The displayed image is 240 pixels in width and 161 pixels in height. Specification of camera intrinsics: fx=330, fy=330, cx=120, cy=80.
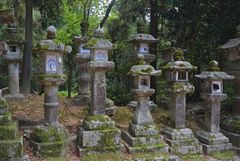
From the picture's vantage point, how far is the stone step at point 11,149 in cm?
766

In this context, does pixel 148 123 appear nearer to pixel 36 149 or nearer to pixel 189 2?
pixel 36 149

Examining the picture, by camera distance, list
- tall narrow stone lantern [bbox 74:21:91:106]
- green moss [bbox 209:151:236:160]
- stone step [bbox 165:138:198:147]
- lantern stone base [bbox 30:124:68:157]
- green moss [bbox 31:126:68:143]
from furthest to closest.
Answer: tall narrow stone lantern [bbox 74:21:91:106] → green moss [bbox 209:151:236:160] → stone step [bbox 165:138:198:147] → green moss [bbox 31:126:68:143] → lantern stone base [bbox 30:124:68:157]

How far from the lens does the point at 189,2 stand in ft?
45.2

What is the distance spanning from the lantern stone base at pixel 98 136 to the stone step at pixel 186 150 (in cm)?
170

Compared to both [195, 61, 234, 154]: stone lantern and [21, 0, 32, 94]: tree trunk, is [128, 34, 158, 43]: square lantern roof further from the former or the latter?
[21, 0, 32, 94]: tree trunk

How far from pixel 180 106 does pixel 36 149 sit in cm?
445

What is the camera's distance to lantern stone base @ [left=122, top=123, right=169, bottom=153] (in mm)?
9227

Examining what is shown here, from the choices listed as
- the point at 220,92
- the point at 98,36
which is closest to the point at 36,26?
the point at 98,36

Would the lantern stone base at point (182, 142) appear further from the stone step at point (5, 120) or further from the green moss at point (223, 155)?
the stone step at point (5, 120)

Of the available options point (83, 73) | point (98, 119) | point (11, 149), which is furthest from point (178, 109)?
point (11, 149)

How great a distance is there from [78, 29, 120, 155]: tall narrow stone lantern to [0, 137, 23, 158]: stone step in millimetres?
1660

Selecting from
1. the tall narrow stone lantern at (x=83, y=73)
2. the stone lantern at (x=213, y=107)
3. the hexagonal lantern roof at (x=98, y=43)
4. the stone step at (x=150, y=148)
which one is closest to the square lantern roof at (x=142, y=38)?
the tall narrow stone lantern at (x=83, y=73)

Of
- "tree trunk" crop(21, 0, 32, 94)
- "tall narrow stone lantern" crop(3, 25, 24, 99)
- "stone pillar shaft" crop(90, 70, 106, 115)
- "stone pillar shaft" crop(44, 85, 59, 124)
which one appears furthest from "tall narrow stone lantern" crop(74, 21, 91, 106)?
"stone pillar shaft" crop(44, 85, 59, 124)

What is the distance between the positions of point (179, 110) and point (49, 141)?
4.03m
